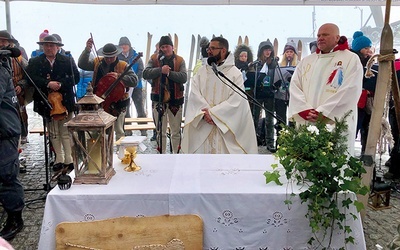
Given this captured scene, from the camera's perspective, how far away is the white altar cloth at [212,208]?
6.89 ft

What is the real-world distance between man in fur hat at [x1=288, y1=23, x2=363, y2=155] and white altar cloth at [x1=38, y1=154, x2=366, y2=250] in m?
1.21

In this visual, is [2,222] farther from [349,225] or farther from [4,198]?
[349,225]

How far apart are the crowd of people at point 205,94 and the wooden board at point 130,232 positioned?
3.37 feet

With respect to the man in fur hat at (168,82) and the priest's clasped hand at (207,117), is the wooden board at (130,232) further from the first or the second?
the man in fur hat at (168,82)

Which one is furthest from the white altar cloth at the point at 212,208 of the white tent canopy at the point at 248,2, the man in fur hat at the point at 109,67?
the white tent canopy at the point at 248,2

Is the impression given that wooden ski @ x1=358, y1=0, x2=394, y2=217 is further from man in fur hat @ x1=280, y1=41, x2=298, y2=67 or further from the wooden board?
man in fur hat @ x1=280, y1=41, x2=298, y2=67

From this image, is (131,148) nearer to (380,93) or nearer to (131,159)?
(131,159)

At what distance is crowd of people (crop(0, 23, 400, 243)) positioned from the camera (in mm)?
3211

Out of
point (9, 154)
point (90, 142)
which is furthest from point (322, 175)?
point (9, 154)

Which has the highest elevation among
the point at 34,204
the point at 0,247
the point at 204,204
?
the point at 0,247

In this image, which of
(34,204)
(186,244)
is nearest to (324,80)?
(186,244)

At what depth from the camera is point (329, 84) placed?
3365 millimetres

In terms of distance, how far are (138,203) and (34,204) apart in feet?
8.02

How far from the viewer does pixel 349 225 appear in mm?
2170
